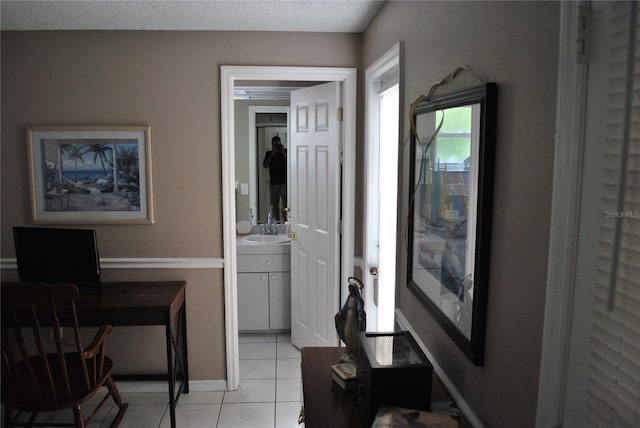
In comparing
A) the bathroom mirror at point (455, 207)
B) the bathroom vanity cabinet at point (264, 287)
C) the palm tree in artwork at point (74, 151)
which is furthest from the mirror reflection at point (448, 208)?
the bathroom vanity cabinet at point (264, 287)

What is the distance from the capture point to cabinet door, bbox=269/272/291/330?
4.16m

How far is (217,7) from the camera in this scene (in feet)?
8.42

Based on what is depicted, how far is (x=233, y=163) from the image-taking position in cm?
313

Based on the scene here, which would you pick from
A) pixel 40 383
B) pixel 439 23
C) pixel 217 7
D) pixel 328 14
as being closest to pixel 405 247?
pixel 439 23

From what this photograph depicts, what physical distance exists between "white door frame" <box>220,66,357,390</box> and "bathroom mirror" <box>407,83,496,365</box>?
136cm

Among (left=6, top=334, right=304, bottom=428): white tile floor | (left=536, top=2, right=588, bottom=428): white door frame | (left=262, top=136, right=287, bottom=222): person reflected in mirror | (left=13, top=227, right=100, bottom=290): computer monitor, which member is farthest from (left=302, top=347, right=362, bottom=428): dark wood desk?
(left=262, top=136, right=287, bottom=222): person reflected in mirror

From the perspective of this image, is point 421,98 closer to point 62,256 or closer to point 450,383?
point 450,383

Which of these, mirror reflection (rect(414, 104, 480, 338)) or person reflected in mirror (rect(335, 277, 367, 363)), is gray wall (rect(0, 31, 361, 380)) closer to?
person reflected in mirror (rect(335, 277, 367, 363))

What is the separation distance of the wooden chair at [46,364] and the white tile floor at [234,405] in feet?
1.36

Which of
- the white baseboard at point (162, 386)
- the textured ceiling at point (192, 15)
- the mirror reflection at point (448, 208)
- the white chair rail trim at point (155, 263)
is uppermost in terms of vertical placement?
the textured ceiling at point (192, 15)

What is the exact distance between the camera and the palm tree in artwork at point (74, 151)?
3088 mm

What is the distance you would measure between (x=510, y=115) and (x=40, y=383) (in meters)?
2.54

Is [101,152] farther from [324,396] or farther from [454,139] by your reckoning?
[454,139]

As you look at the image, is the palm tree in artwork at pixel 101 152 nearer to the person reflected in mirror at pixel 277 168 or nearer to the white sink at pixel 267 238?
the white sink at pixel 267 238
